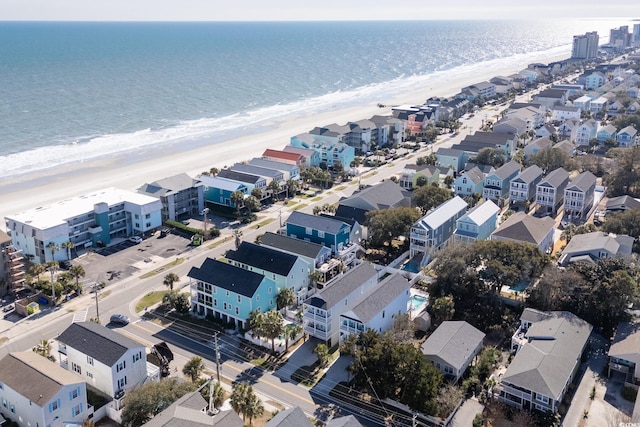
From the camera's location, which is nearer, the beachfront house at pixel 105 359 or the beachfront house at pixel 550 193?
the beachfront house at pixel 105 359

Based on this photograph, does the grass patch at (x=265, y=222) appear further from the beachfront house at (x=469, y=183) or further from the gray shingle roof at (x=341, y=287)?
the beachfront house at (x=469, y=183)

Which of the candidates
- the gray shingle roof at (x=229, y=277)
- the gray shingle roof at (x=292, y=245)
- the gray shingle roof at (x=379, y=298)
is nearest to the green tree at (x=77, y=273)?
the gray shingle roof at (x=229, y=277)

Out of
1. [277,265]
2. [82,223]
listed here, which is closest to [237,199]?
[82,223]

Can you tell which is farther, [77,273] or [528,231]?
[528,231]

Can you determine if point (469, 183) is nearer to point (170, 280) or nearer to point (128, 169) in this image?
point (170, 280)

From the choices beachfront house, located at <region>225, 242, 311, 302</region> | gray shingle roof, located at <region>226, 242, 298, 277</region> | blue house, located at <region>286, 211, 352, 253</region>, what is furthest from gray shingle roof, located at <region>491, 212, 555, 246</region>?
gray shingle roof, located at <region>226, 242, 298, 277</region>

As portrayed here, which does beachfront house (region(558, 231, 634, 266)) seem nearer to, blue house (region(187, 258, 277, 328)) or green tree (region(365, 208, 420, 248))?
green tree (region(365, 208, 420, 248))
